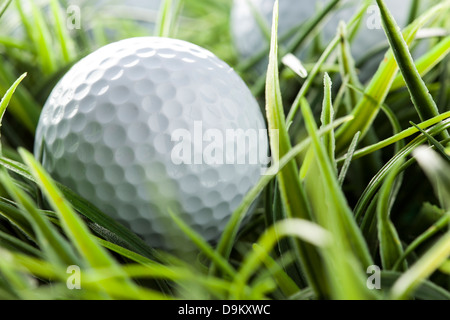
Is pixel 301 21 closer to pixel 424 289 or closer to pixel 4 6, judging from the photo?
pixel 4 6

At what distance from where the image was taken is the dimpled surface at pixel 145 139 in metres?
0.53

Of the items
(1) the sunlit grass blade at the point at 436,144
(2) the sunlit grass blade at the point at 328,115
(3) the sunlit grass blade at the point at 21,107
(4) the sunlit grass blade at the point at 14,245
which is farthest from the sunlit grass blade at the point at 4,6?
(1) the sunlit grass blade at the point at 436,144

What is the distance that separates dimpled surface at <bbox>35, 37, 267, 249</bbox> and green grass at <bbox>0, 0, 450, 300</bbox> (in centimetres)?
4

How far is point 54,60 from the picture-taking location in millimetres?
878

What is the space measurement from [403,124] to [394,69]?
0.71 ft

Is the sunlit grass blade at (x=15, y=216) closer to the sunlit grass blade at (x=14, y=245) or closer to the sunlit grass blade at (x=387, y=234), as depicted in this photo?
the sunlit grass blade at (x=14, y=245)

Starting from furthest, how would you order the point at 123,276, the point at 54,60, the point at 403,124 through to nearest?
the point at 54,60, the point at 403,124, the point at 123,276

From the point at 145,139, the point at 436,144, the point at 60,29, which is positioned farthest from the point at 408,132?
the point at 60,29

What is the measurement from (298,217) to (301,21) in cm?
66

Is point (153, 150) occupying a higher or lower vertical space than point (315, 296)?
higher

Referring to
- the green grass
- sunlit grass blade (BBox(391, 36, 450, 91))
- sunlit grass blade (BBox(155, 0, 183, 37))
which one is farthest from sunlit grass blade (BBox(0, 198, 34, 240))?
sunlit grass blade (BBox(391, 36, 450, 91))

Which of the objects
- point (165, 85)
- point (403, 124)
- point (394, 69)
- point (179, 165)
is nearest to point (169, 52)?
point (165, 85)
